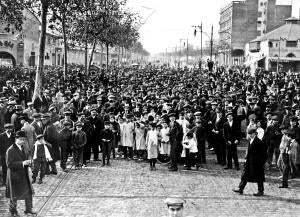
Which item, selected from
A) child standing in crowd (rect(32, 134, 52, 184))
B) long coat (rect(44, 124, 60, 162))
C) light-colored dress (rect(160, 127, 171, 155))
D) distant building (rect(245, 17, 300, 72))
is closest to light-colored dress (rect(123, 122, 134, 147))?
light-colored dress (rect(160, 127, 171, 155))

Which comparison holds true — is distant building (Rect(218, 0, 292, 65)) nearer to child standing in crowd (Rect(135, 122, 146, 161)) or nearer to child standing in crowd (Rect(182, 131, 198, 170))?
child standing in crowd (Rect(135, 122, 146, 161))

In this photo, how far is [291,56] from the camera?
225 feet

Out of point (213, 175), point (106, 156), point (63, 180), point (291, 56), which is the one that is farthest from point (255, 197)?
point (291, 56)

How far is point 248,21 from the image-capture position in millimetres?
97750

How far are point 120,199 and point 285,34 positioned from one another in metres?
65.2

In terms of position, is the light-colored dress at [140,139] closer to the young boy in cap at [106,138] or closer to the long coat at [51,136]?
the young boy in cap at [106,138]

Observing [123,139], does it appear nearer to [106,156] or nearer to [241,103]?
[106,156]

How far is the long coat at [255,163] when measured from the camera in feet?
36.3

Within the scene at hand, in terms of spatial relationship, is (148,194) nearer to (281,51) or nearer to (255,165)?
(255,165)

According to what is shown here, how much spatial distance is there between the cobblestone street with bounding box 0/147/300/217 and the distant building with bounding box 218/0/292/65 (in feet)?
267

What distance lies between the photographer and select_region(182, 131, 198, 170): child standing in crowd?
14.0 metres

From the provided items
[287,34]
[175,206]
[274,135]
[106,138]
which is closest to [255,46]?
[287,34]

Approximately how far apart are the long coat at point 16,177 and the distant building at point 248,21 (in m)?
86.0

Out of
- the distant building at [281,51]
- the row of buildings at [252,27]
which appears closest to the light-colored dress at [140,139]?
the distant building at [281,51]
